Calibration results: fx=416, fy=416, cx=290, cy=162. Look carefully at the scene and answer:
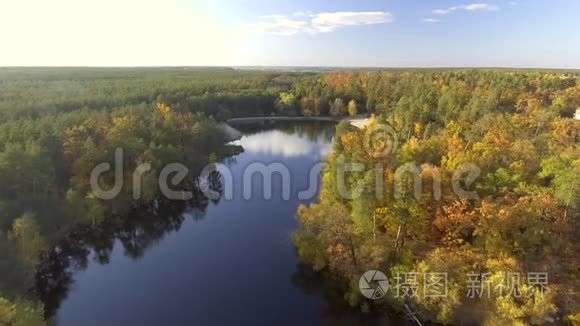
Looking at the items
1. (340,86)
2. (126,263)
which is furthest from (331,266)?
(340,86)

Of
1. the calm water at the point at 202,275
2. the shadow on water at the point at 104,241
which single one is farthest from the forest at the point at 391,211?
the calm water at the point at 202,275

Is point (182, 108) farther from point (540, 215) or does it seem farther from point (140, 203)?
point (540, 215)

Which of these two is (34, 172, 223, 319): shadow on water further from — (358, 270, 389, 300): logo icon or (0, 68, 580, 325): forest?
(358, 270, 389, 300): logo icon

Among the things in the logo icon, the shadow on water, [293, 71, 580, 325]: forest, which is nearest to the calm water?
the shadow on water

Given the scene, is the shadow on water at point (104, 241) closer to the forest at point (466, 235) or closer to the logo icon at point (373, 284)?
the forest at point (466, 235)

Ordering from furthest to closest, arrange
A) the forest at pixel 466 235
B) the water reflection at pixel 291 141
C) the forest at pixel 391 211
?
the water reflection at pixel 291 141 → the forest at pixel 391 211 → the forest at pixel 466 235

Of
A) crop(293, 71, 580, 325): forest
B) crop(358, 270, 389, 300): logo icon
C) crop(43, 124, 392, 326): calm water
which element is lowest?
crop(43, 124, 392, 326): calm water
